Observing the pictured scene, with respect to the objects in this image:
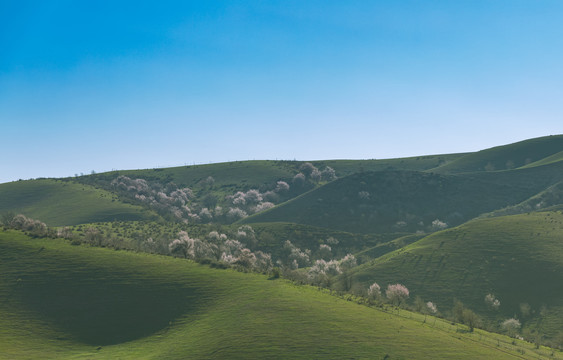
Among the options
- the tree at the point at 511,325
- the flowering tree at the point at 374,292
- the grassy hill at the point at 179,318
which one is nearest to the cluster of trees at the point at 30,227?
the grassy hill at the point at 179,318

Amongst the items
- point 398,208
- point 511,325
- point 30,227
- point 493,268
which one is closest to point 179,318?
point 30,227

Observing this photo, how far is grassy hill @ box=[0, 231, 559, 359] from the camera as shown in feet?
118

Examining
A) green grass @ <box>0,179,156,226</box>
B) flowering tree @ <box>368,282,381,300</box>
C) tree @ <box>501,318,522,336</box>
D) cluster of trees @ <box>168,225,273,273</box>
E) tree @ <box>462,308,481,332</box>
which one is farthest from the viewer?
green grass @ <box>0,179,156,226</box>

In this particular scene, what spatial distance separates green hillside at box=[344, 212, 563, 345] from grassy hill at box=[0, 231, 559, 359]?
32882 millimetres

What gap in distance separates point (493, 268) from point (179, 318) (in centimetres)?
7140

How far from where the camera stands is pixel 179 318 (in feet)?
151

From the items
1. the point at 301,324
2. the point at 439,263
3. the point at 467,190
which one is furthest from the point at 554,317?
the point at 467,190

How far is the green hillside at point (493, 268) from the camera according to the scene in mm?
76375

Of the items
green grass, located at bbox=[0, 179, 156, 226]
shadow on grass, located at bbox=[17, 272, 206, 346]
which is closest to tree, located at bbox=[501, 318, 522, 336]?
shadow on grass, located at bbox=[17, 272, 206, 346]

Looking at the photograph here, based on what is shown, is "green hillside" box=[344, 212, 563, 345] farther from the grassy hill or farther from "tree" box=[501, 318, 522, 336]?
the grassy hill

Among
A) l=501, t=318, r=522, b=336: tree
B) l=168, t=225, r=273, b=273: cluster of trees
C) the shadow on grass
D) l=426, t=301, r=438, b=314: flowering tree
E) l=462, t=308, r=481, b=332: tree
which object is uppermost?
the shadow on grass

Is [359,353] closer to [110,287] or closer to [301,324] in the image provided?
[301,324]

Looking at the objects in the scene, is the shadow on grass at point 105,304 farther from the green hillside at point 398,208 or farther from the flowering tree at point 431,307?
the green hillside at point 398,208

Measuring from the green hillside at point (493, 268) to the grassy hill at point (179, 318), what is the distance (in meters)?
32.9
